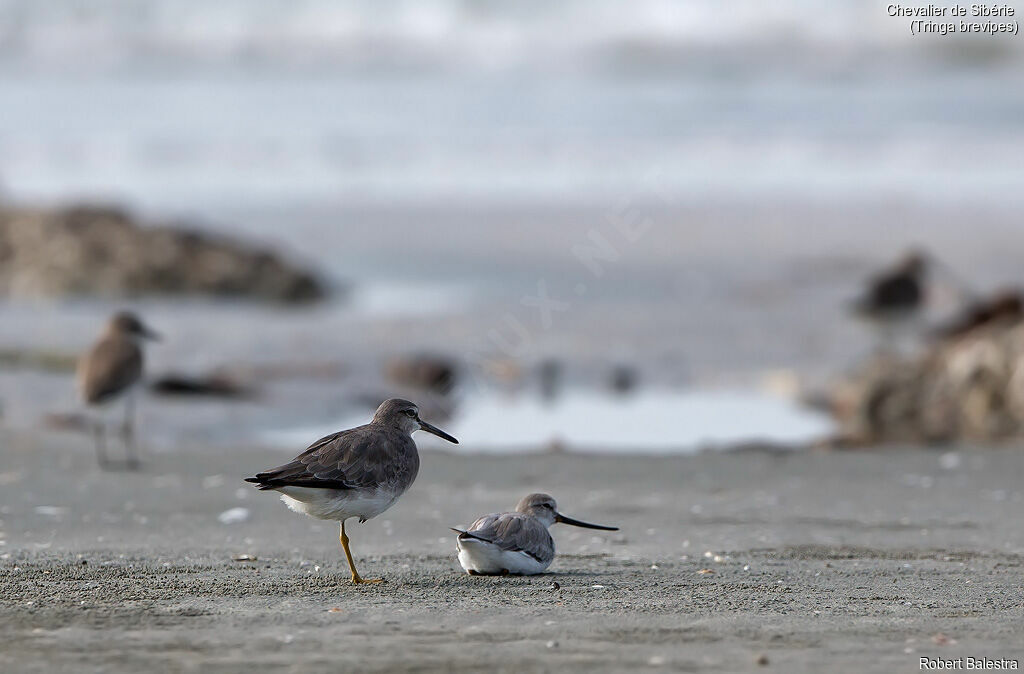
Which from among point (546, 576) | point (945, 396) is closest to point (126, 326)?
point (546, 576)

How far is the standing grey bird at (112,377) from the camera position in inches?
373

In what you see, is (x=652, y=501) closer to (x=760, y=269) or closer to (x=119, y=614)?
(x=119, y=614)

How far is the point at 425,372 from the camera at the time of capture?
12.0m

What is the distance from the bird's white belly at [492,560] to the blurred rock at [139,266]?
A: 9386 millimetres

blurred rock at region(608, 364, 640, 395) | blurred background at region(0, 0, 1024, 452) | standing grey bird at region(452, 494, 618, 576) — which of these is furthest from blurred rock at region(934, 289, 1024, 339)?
standing grey bird at region(452, 494, 618, 576)

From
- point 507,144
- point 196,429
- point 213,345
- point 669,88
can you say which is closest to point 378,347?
point 213,345

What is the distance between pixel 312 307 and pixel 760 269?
195 inches

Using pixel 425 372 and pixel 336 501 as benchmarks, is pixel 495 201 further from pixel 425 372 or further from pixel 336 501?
pixel 336 501

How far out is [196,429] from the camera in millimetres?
10625

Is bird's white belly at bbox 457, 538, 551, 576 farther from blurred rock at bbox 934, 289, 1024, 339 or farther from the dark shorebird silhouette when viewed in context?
the dark shorebird silhouette

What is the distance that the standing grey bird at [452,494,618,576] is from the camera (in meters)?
6.18

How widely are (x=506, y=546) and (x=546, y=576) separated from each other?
1.02ft

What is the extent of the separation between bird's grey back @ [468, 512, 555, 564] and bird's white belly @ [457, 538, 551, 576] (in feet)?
0.07

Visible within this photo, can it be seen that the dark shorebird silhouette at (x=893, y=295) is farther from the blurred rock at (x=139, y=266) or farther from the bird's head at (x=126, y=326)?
the bird's head at (x=126, y=326)
